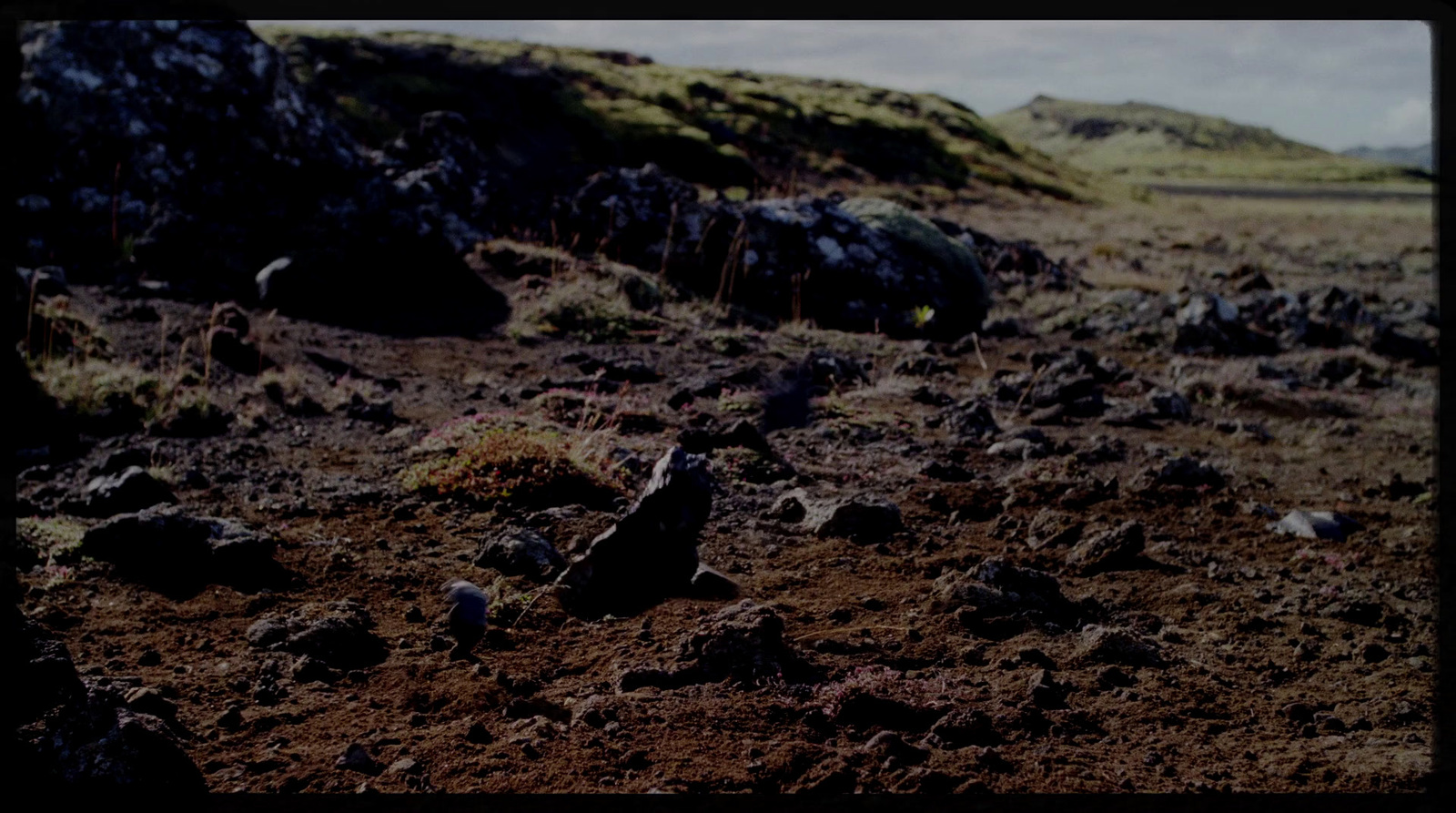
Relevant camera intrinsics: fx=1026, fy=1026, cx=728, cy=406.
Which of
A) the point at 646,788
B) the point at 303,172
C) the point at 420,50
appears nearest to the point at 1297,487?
the point at 646,788

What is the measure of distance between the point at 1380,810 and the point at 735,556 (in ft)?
11.5

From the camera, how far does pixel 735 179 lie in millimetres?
36500

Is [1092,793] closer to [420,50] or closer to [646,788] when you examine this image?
[646,788]

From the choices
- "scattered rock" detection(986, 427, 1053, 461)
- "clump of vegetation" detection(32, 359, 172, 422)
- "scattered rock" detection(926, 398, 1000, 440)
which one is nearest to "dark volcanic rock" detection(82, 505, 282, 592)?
"clump of vegetation" detection(32, 359, 172, 422)

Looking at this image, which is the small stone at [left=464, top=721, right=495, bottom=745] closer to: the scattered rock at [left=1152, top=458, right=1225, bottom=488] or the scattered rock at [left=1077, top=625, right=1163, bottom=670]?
the scattered rock at [left=1077, top=625, right=1163, bottom=670]

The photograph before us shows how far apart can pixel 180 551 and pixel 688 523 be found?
2811mm

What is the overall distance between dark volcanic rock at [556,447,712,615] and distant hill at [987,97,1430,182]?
3861 inches

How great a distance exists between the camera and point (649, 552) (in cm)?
557

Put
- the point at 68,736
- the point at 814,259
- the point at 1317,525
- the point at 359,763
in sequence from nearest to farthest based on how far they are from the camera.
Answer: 1. the point at 68,736
2. the point at 359,763
3. the point at 1317,525
4. the point at 814,259

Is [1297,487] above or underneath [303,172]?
underneath

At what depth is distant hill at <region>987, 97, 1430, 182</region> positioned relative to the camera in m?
109

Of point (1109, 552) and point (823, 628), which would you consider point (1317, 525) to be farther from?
point (823, 628)

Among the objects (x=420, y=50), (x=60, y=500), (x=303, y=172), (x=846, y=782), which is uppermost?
(x=420, y=50)

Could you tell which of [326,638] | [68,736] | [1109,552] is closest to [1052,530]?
[1109,552]
